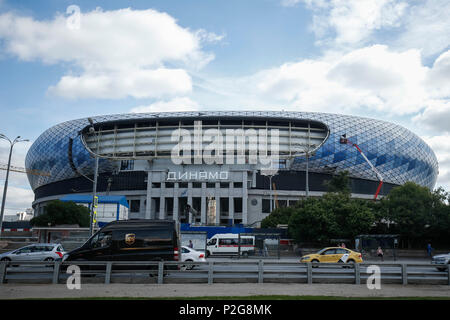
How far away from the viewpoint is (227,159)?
8750cm

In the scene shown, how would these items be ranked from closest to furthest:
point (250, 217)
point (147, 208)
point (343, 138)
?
point (147, 208) < point (250, 217) < point (343, 138)

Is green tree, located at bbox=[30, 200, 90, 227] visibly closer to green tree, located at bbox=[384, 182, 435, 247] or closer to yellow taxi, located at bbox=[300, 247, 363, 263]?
yellow taxi, located at bbox=[300, 247, 363, 263]

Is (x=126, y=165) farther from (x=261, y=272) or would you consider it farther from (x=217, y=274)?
(x=261, y=272)

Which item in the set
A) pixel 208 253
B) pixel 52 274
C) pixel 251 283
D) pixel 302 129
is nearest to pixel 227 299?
pixel 251 283

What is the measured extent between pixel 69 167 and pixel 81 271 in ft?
307

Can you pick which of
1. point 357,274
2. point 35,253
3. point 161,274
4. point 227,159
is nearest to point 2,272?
point 161,274

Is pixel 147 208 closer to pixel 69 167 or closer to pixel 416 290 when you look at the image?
pixel 69 167

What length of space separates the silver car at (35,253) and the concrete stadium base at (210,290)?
12331mm

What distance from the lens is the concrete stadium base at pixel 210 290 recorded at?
11.6 m

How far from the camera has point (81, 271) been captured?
1450 cm

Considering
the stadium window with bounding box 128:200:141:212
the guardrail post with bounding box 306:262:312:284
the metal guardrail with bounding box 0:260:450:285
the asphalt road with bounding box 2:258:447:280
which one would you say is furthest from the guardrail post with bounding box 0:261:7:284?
the stadium window with bounding box 128:200:141:212

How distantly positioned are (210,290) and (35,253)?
17628mm

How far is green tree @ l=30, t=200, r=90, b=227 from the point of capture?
184ft

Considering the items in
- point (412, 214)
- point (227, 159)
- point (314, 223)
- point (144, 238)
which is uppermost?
point (227, 159)
